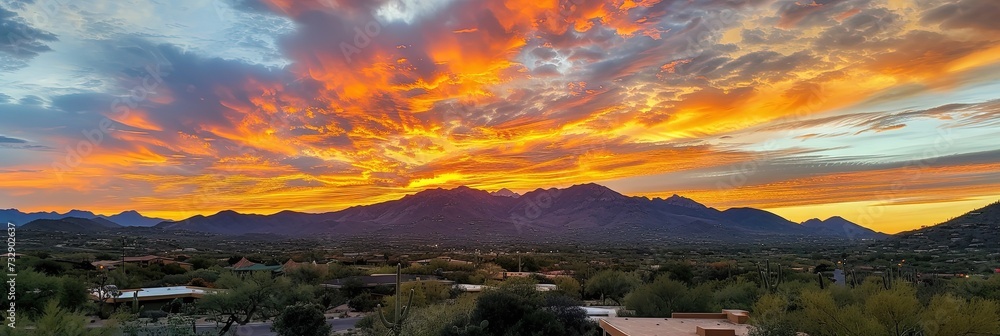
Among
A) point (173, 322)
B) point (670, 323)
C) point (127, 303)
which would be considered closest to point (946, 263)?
point (670, 323)

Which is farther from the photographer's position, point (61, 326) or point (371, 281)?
point (371, 281)

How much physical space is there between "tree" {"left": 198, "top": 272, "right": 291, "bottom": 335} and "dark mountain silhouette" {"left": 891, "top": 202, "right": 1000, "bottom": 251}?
99.8 metres

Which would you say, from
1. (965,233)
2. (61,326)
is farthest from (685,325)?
(965,233)

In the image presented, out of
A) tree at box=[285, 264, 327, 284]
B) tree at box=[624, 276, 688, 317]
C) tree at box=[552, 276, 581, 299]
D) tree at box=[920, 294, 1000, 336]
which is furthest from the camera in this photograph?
tree at box=[285, 264, 327, 284]

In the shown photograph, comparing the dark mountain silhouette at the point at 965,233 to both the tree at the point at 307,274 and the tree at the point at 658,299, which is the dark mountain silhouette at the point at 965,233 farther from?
the tree at the point at 307,274

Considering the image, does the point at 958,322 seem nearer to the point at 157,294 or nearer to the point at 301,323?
the point at 301,323

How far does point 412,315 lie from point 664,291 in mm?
16591

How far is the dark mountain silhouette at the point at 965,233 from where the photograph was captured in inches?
3629

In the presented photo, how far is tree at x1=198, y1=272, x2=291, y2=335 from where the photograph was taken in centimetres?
3903

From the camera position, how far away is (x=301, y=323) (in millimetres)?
33000

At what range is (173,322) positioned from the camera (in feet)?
98.4

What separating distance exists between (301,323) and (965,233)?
114m

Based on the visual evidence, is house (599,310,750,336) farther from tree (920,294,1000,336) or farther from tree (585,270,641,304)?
tree (585,270,641,304)

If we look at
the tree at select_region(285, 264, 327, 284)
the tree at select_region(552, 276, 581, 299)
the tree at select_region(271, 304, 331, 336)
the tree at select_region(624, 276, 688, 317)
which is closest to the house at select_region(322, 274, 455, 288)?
the tree at select_region(285, 264, 327, 284)
